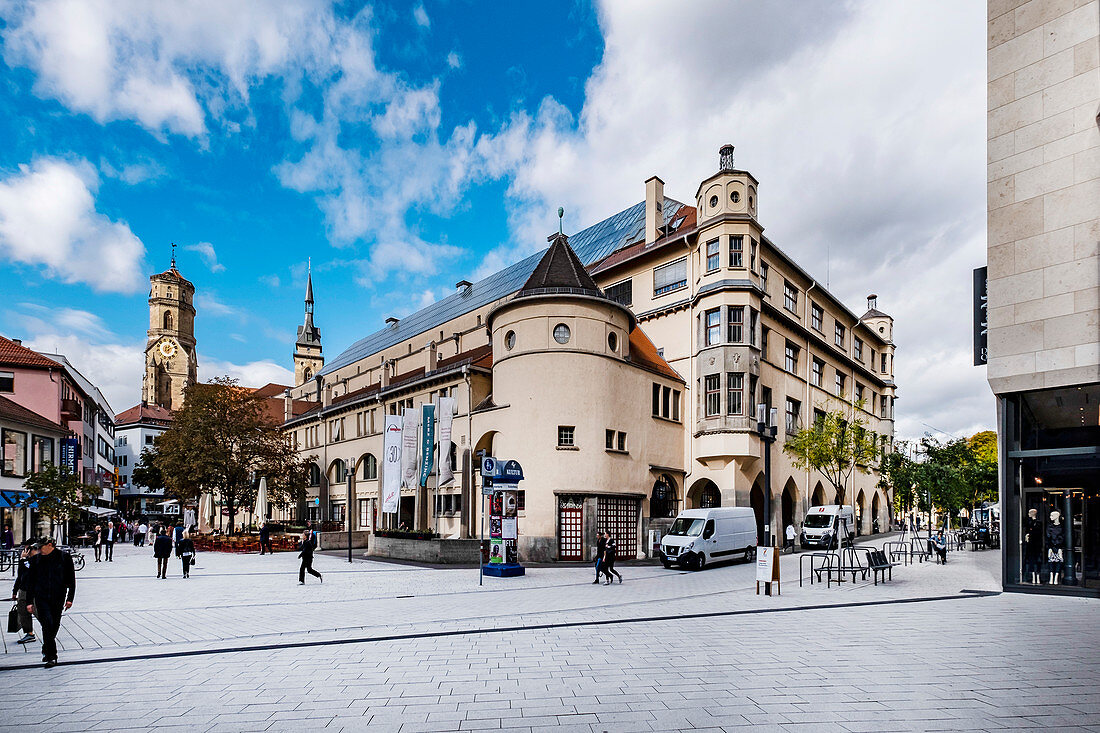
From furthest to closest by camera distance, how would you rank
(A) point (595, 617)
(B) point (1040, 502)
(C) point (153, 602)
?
(B) point (1040, 502) → (C) point (153, 602) → (A) point (595, 617)

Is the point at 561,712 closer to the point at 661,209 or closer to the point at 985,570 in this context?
the point at 985,570

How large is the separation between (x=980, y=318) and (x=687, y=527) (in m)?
13.4

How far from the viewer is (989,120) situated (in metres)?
21.1

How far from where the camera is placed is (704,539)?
28.8 metres

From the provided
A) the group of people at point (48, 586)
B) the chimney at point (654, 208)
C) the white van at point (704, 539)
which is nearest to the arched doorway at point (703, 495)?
the white van at point (704, 539)

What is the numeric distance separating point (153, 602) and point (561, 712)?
14.4 meters

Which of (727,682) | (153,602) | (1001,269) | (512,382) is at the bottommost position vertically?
(153,602)

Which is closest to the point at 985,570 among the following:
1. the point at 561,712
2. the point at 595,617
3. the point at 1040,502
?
the point at 1040,502

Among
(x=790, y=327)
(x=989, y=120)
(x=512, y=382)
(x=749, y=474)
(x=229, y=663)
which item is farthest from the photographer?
(x=790, y=327)

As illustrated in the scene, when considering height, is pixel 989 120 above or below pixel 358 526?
above

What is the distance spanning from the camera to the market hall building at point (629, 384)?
34.4m

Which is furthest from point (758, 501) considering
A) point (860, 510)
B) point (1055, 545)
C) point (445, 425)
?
point (1055, 545)

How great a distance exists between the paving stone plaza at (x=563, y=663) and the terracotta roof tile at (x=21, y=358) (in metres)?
34.8

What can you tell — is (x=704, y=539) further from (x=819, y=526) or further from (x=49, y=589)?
(x=49, y=589)
